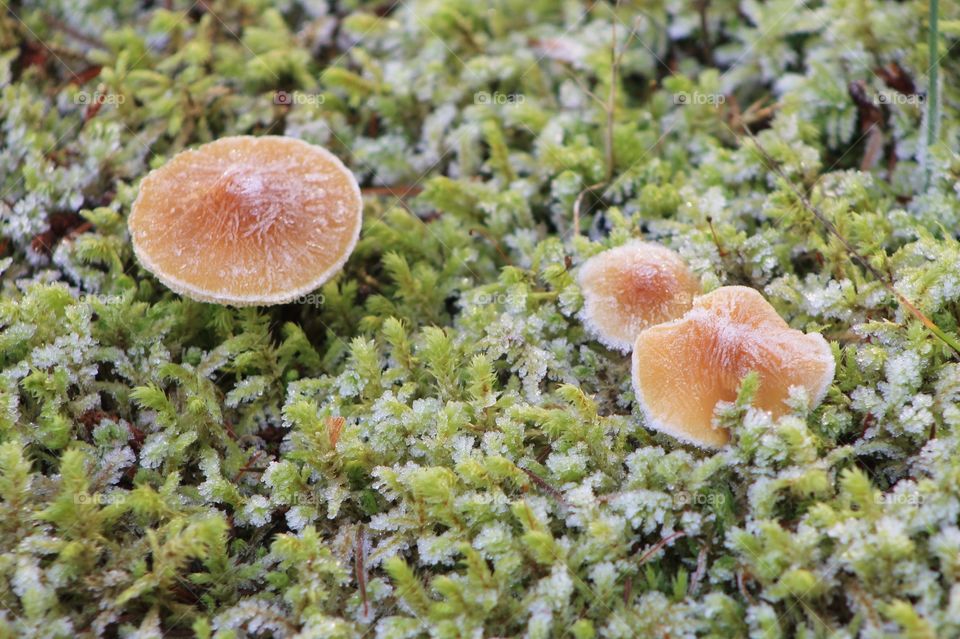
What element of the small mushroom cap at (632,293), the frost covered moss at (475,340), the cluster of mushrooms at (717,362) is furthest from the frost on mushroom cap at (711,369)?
the small mushroom cap at (632,293)

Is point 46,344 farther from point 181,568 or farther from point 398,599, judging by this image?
point 398,599

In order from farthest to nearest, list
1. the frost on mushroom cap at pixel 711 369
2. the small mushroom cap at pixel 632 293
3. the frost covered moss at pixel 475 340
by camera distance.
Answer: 1. the small mushroom cap at pixel 632 293
2. the frost on mushroom cap at pixel 711 369
3. the frost covered moss at pixel 475 340

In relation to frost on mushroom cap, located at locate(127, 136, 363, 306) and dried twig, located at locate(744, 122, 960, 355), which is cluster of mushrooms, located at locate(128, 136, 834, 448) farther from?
dried twig, located at locate(744, 122, 960, 355)

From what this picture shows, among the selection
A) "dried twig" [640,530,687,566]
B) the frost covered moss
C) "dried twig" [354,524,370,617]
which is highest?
the frost covered moss

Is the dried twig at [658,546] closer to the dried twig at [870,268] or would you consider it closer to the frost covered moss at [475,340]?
the frost covered moss at [475,340]

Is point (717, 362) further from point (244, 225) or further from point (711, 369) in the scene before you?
point (244, 225)

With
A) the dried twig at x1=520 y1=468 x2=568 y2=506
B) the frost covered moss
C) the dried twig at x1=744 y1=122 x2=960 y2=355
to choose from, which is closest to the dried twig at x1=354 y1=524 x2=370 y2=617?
the frost covered moss

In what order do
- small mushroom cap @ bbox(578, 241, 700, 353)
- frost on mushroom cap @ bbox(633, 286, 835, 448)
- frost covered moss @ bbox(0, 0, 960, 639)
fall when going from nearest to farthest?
frost covered moss @ bbox(0, 0, 960, 639) < frost on mushroom cap @ bbox(633, 286, 835, 448) < small mushroom cap @ bbox(578, 241, 700, 353)
